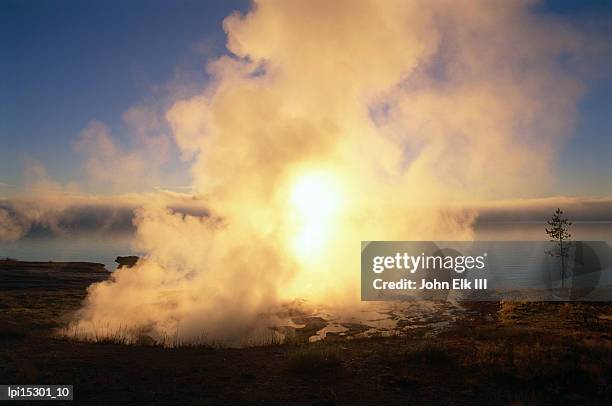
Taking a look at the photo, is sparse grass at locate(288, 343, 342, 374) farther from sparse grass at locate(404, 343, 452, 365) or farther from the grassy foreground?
sparse grass at locate(404, 343, 452, 365)

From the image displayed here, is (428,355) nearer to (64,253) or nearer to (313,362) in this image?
(313,362)

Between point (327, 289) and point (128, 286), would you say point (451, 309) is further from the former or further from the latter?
point (128, 286)

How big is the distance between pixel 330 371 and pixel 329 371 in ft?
0.10

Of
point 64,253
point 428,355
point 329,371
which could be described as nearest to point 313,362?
point 329,371

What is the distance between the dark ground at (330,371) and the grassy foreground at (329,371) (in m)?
0.03

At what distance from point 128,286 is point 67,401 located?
19249 mm

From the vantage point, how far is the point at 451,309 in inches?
1154

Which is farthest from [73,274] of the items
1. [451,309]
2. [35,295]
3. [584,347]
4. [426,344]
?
[584,347]

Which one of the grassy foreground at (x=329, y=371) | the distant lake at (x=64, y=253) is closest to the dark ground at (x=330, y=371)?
the grassy foreground at (x=329, y=371)

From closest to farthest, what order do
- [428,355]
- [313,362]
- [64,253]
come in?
1. [313,362]
2. [428,355]
3. [64,253]

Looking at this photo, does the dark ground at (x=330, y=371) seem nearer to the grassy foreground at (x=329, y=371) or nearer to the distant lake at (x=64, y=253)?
the grassy foreground at (x=329, y=371)

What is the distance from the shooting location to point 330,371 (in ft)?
40.0

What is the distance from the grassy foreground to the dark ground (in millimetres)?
29

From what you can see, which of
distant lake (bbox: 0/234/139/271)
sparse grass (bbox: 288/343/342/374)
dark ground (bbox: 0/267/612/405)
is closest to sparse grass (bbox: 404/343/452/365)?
dark ground (bbox: 0/267/612/405)
